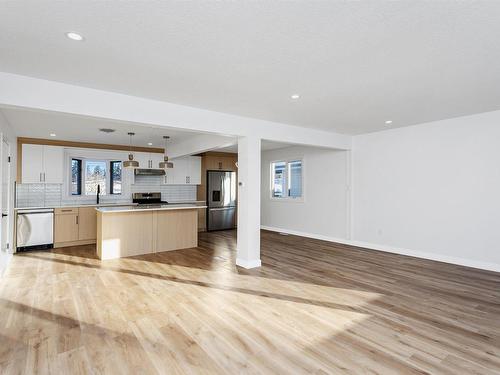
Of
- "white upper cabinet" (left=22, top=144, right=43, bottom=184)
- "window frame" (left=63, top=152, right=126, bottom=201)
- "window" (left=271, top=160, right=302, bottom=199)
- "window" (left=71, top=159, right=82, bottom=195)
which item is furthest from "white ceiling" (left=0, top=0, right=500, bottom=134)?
"window" (left=71, top=159, right=82, bottom=195)

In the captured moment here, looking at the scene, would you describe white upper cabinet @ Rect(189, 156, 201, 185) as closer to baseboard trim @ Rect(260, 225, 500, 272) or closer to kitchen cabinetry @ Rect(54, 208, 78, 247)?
kitchen cabinetry @ Rect(54, 208, 78, 247)

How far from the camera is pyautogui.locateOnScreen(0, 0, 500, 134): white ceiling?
1828 millimetres

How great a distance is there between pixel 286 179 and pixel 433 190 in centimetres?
380

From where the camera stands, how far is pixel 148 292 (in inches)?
135

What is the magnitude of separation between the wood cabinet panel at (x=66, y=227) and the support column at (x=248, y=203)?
12.7ft

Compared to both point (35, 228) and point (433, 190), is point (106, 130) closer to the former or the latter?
point (35, 228)

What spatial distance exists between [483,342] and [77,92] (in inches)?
180

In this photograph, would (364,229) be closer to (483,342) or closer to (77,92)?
(483,342)

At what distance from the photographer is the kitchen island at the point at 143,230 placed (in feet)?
16.5

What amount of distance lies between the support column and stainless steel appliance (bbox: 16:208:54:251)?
4134mm

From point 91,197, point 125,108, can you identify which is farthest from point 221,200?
point 125,108

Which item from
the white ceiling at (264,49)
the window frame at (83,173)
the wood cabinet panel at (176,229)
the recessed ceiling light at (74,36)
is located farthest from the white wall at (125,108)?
the window frame at (83,173)

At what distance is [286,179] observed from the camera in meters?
8.11

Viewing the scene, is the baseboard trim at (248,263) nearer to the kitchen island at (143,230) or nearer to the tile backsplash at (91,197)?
the kitchen island at (143,230)
